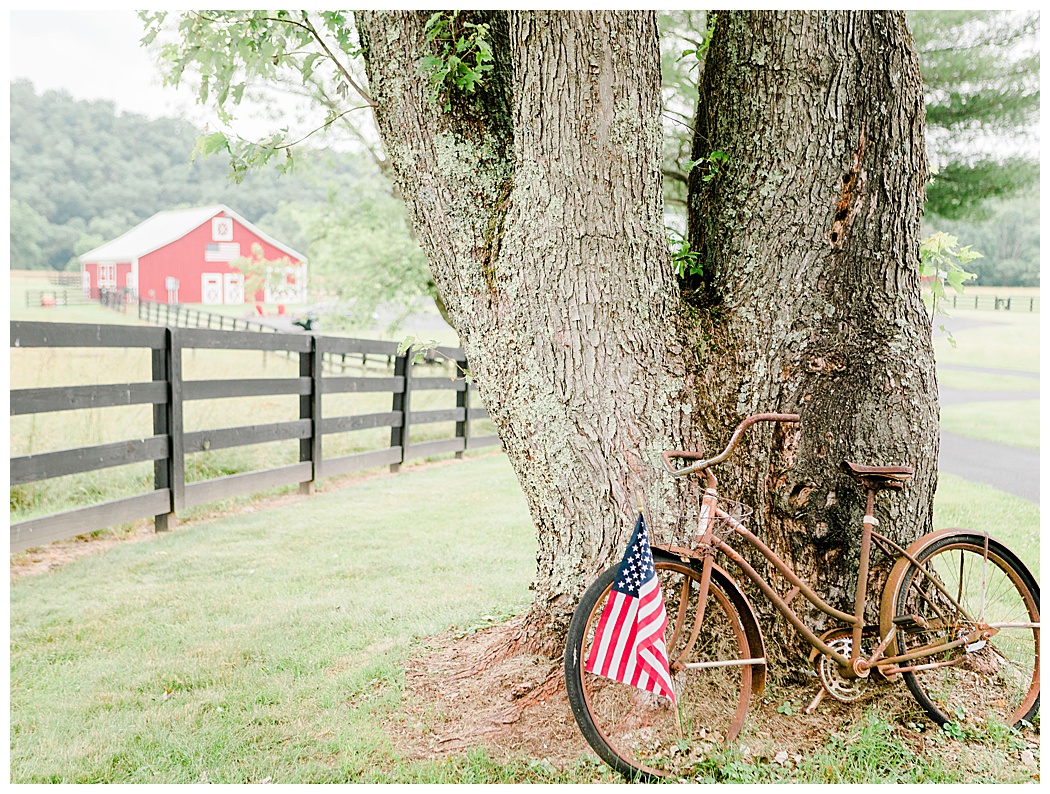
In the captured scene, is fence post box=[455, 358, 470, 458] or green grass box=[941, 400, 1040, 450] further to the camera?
green grass box=[941, 400, 1040, 450]

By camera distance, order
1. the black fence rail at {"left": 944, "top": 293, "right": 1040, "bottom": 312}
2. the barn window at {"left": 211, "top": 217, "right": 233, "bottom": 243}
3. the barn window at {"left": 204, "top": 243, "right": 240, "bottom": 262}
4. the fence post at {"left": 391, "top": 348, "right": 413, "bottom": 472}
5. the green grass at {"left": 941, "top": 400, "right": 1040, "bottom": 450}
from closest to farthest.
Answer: the fence post at {"left": 391, "top": 348, "right": 413, "bottom": 472} → the green grass at {"left": 941, "top": 400, "right": 1040, "bottom": 450} → the black fence rail at {"left": 944, "top": 293, "right": 1040, "bottom": 312} → the barn window at {"left": 211, "top": 217, "right": 233, "bottom": 243} → the barn window at {"left": 204, "top": 243, "right": 240, "bottom": 262}

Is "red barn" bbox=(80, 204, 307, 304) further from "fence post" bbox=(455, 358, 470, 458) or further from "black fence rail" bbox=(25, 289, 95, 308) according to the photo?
"fence post" bbox=(455, 358, 470, 458)

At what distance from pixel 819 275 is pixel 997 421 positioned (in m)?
11.0

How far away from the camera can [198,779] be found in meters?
2.35

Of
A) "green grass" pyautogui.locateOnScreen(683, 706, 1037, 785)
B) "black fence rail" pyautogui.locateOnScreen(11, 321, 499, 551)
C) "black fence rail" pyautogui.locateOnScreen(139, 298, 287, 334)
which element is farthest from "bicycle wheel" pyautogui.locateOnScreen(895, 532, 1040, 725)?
"black fence rail" pyautogui.locateOnScreen(139, 298, 287, 334)

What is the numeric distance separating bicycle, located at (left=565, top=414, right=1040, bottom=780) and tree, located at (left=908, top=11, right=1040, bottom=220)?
7101mm

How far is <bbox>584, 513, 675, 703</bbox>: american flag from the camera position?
2287mm

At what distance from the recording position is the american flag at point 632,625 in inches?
90.0

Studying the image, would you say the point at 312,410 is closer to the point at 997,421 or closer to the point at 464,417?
the point at 464,417

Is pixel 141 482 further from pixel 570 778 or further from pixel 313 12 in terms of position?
pixel 570 778

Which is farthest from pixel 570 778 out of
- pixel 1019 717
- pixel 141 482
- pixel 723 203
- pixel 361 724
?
pixel 141 482

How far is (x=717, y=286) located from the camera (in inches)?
108

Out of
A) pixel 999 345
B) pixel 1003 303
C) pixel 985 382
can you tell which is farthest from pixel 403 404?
pixel 999 345

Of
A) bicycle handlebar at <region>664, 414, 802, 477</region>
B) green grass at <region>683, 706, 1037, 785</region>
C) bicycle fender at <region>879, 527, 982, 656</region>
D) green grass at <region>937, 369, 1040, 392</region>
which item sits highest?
bicycle handlebar at <region>664, 414, 802, 477</region>
